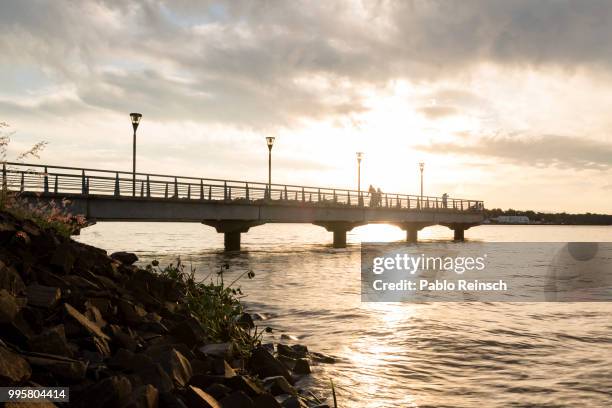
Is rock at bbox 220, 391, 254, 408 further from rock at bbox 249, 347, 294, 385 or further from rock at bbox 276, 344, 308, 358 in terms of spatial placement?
rock at bbox 276, 344, 308, 358

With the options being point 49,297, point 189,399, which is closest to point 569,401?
point 189,399

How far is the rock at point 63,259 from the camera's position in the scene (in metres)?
9.43

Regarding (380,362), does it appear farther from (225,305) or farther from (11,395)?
(11,395)

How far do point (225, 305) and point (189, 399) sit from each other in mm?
5788

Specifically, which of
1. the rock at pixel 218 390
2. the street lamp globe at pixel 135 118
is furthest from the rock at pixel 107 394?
the street lamp globe at pixel 135 118

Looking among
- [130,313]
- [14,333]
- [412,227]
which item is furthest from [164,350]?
[412,227]

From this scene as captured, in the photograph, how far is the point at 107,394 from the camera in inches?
196

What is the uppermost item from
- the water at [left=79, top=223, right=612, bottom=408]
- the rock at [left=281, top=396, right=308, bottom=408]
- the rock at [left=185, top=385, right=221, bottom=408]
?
the rock at [left=185, top=385, right=221, bottom=408]

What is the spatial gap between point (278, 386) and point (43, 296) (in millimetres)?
3229

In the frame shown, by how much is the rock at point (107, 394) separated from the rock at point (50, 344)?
1011mm

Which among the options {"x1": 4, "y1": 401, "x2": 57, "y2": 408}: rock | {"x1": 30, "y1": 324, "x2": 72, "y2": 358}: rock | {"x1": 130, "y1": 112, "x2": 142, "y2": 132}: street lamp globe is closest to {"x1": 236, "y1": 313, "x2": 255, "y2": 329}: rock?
{"x1": 30, "y1": 324, "x2": 72, "y2": 358}: rock

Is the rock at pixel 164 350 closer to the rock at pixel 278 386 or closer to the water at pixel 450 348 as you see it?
the rock at pixel 278 386

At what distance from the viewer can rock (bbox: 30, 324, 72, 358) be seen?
5.82m

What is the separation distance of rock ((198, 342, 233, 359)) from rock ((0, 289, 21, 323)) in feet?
8.24
